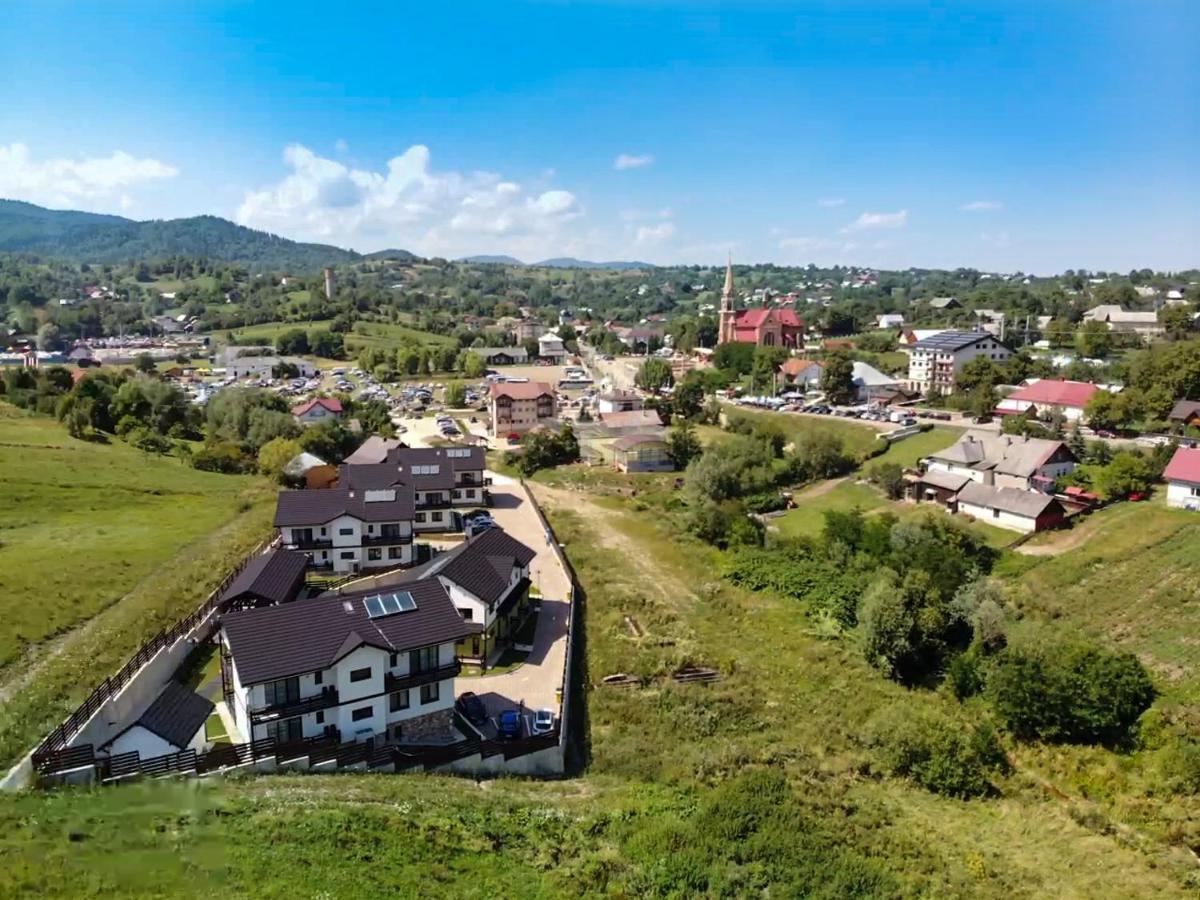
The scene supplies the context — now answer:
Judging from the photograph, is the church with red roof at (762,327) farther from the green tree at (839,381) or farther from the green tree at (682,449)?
the green tree at (682,449)

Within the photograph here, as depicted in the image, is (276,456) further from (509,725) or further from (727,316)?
(727,316)

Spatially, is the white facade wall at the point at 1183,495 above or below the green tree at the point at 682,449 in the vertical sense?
above

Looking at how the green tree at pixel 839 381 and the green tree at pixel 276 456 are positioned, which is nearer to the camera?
the green tree at pixel 276 456

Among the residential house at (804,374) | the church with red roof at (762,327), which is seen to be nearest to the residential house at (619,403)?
the residential house at (804,374)

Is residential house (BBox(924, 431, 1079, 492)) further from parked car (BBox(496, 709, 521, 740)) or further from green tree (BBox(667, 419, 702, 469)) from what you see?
parked car (BBox(496, 709, 521, 740))

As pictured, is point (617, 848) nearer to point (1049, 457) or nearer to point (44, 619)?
point (44, 619)

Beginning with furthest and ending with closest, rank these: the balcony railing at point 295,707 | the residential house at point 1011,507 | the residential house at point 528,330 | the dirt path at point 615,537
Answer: the residential house at point 528,330
the residential house at point 1011,507
the dirt path at point 615,537
the balcony railing at point 295,707

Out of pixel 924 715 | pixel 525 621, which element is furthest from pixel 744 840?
pixel 525 621
